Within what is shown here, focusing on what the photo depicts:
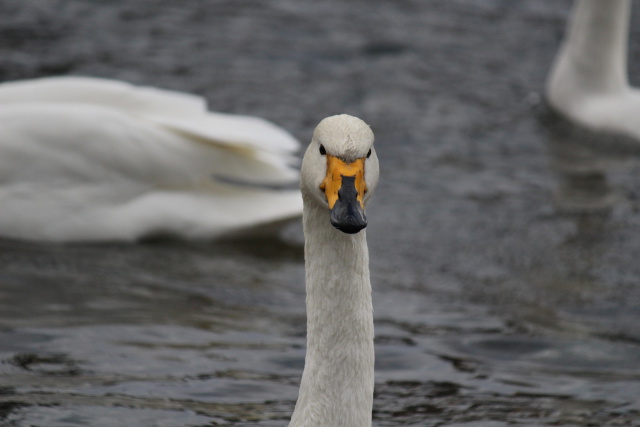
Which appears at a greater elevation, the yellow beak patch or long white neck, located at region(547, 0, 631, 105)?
long white neck, located at region(547, 0, 631, 105)

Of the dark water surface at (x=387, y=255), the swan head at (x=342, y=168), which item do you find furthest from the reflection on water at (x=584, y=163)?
the swan head at (x=342, y=168)

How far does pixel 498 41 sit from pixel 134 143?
575cm

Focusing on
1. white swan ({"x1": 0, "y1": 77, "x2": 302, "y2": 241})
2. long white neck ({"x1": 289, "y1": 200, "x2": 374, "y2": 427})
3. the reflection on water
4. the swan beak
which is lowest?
long white neck ({"x1": 289, "y1": 200, "x2": 374, "y2": 427})

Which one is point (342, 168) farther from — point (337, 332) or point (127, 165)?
point (127, 165)

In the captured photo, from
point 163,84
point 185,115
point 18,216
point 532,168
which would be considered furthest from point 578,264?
point 163,84

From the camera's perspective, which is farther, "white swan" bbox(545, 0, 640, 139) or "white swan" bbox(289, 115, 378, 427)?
"white swan" bbox(545, 0, 640, 139)

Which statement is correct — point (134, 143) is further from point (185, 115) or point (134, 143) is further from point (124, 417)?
point (124, 417)

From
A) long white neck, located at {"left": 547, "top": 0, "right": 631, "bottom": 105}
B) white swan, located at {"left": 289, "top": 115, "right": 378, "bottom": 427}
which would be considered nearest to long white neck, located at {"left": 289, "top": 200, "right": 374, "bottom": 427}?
white swan, located at {"left": 289, "top": 115, "right": 378, "bottom": 427}

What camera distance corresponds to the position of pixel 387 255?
25.3 feet

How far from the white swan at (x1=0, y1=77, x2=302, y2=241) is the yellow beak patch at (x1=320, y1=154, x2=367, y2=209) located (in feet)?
12.5

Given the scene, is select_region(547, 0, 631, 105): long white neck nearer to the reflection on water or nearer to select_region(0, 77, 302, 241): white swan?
the reflection on water

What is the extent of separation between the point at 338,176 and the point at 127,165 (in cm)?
393

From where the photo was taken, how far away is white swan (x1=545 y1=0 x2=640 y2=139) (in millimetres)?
10508

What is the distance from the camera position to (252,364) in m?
Result: 5.46
